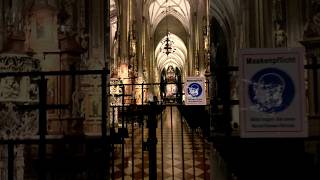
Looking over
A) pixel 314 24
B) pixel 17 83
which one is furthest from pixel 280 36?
pixel 17 83

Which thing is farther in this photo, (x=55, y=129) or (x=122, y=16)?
(x=122, y=16)

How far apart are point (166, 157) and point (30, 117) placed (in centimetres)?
431

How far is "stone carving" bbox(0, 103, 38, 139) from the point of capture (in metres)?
3.85

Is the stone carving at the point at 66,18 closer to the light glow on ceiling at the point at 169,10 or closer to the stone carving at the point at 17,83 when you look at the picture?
the stone carving at the point at 17,83

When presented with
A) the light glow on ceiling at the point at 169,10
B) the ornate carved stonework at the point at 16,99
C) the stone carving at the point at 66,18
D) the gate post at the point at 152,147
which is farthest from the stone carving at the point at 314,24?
the light glow on ceiling at the point at 169,10

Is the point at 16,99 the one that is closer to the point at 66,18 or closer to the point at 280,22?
the point at 66,18

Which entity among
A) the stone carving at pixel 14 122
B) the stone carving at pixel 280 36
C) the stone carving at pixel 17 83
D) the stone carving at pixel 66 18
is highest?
the stone carving at pixel 66 18

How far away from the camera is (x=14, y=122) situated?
155 inches

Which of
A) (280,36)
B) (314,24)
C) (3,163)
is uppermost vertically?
(280,36)

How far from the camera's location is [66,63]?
7648 millimetres

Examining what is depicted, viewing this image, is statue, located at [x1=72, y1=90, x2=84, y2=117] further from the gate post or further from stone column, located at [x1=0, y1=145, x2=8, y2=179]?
the gate post

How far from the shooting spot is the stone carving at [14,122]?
3850 millimetres

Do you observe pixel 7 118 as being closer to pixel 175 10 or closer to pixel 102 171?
pixel 102 171

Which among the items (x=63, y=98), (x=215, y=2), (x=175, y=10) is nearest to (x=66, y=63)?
(x=63, y=98)
